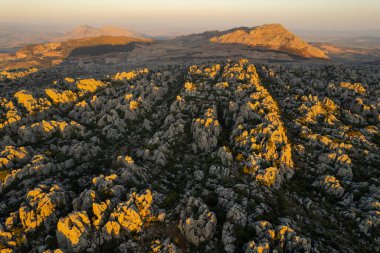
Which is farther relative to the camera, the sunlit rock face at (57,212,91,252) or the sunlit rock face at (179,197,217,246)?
the sunlit rock face at (179,197,217,246)

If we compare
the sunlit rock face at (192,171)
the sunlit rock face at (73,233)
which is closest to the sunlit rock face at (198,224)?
the sunlit rock face at (192,171)

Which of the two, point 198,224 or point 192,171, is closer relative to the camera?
point 198,224

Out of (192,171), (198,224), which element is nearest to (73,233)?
(198,224)

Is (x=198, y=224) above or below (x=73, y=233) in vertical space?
below

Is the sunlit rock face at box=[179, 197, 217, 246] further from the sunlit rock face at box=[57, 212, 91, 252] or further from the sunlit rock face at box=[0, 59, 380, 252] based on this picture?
the sunlit rock face at box=[57, 212, 91, 252]

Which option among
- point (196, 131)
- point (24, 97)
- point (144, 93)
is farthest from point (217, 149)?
point (24, 97)

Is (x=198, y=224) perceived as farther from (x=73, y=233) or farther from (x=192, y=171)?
(x=73, y=233)

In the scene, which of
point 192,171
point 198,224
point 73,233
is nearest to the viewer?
point 73,233

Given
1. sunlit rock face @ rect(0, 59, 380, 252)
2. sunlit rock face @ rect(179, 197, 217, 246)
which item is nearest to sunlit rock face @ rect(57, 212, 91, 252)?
sunlit rock face @ rect(0, 59, 380, 252)

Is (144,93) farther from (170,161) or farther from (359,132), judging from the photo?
(359,132)
